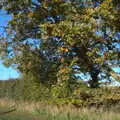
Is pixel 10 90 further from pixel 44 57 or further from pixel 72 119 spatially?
pixel 72 119

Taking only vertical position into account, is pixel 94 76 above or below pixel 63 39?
below

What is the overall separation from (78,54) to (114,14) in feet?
14.2

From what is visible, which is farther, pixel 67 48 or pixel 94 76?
pixel 94 76

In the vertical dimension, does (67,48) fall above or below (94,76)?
above

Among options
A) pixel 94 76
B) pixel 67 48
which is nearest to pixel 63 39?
pixel 67 48

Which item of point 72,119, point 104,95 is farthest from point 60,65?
point 72,119

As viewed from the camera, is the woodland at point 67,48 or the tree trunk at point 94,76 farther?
the tree trunk at point 94,76

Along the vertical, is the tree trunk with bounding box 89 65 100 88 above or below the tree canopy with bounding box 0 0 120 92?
below

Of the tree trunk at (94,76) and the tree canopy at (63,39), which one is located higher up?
the tree canopy at (63,39)

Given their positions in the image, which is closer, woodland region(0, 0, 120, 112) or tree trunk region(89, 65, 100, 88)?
woodland region(0, 0, 120, 112)

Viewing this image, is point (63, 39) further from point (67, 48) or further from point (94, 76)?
point (94, 76)

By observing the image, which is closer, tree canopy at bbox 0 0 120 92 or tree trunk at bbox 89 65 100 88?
tree canopy at bbox 0 0 120 92

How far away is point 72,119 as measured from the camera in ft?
57.3

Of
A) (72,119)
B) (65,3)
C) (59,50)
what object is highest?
(65,3)
